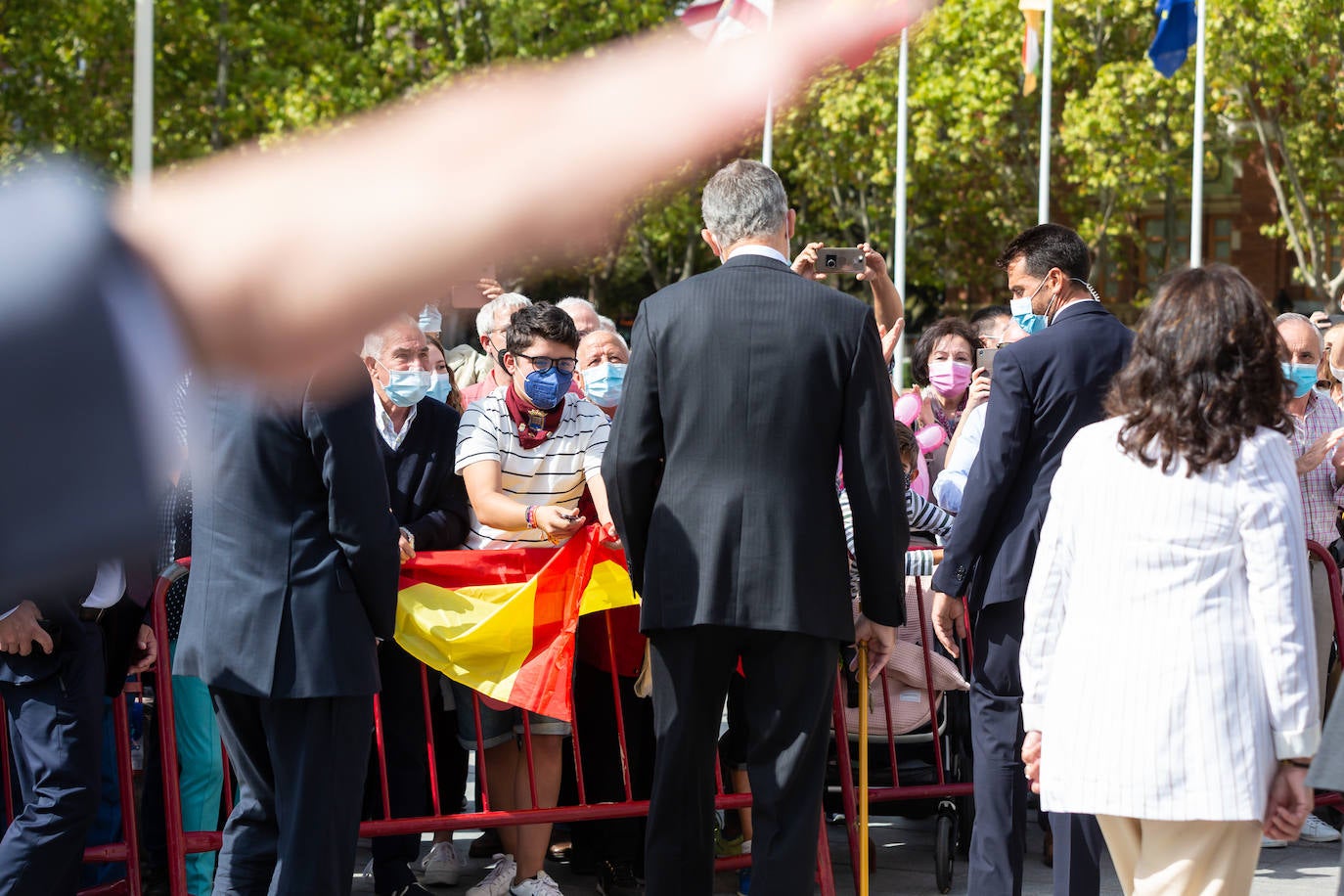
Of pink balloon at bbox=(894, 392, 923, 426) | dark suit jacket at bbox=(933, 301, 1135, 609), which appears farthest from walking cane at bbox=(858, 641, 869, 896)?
pink balloon at bbox=(894, 392, 923, 426)

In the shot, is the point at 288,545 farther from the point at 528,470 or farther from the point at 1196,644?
the point at 1196,644

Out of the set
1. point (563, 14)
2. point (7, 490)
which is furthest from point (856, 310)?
point (563, 14)

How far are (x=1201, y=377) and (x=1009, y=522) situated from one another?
4.66ft

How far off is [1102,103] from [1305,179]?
4.63 metres

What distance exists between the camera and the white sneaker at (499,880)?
5391 millimetres

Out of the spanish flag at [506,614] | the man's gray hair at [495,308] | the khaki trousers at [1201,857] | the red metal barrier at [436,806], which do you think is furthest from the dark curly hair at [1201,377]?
the man's gray hair at [495,308]

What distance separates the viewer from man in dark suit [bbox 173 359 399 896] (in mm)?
4074

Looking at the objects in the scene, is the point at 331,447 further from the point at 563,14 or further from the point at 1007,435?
the point at 563,14

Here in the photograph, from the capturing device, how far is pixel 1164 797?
10.9ft

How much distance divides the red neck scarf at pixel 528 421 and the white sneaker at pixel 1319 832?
3468mm

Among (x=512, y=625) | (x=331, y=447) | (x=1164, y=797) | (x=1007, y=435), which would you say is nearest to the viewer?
Answer: (x=1164, y=797)

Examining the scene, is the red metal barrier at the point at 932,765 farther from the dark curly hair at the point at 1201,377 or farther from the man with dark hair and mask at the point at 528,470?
the dark curly hair at the point at 1201,377

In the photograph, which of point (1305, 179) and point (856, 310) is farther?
point (1305, 179)

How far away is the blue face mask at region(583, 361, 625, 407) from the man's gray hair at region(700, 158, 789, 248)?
183cm
